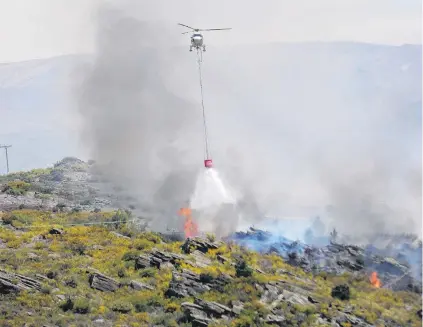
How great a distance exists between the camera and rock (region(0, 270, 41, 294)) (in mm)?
41719

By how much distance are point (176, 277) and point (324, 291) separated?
10244mm

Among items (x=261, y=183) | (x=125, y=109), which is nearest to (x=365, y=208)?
(x=261, y=183)

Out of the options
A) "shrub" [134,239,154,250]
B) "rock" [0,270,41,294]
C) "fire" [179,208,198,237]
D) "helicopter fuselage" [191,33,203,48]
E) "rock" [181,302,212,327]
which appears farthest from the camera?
"helicopter fuselage" [191,33,203,48]

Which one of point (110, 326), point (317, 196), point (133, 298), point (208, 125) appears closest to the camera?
point (110, 326)

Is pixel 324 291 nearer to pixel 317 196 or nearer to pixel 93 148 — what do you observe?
pixel 317 196

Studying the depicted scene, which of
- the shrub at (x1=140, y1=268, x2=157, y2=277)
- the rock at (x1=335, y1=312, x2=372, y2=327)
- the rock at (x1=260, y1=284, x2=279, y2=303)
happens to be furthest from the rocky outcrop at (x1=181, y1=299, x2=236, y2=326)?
the rock at (x1=335, y1=312, x2=372, y2=327)

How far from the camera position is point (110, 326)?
Result: 128 ft

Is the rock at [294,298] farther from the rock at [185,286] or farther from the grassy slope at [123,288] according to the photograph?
the rock at [185,286]

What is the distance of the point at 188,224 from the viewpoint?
218 ft

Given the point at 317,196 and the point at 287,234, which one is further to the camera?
the point at 317,196

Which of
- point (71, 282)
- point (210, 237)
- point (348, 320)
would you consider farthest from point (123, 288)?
point (348, 320)

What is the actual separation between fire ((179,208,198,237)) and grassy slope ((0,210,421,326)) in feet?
19.0

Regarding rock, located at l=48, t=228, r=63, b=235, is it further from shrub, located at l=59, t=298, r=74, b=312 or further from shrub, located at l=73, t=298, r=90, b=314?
shrub, located at l=73, t=298, r=90, b=314

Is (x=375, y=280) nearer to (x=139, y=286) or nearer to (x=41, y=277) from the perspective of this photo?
(x=139, y=286)
